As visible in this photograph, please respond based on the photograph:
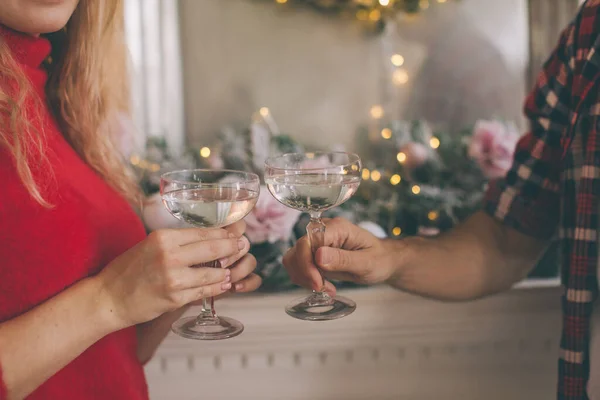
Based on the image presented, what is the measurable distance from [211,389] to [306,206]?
2.79ft

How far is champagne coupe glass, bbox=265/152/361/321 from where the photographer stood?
2.97ft

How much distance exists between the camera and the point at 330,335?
1.57 m

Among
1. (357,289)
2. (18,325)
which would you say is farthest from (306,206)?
(357,289)

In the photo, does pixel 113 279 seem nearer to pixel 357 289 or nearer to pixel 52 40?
pixel 52 40

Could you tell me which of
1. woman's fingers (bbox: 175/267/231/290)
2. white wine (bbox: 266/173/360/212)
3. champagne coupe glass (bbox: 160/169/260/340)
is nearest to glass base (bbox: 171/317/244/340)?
champagne coupe glass (bbox: 160/169/260/340)

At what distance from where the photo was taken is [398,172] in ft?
5.96

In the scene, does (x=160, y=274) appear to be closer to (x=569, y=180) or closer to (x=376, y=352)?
(x=569, y=180)

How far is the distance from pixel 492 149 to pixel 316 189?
1038 millimetres

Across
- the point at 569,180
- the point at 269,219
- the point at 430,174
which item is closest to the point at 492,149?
the point at 430,174

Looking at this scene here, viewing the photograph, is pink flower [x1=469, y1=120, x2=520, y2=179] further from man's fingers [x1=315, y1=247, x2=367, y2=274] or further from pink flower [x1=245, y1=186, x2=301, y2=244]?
man's fingers [x1=315, y1=247, x2=367, y2=274]

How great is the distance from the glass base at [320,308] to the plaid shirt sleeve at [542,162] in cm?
46

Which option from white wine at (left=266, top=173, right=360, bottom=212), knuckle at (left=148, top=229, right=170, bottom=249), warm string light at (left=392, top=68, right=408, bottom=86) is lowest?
knuckle at (left=148, top=229, right=170, bottom=249)

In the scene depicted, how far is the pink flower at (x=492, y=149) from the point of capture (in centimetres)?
177

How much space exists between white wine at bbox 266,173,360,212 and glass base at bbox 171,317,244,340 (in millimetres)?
214
